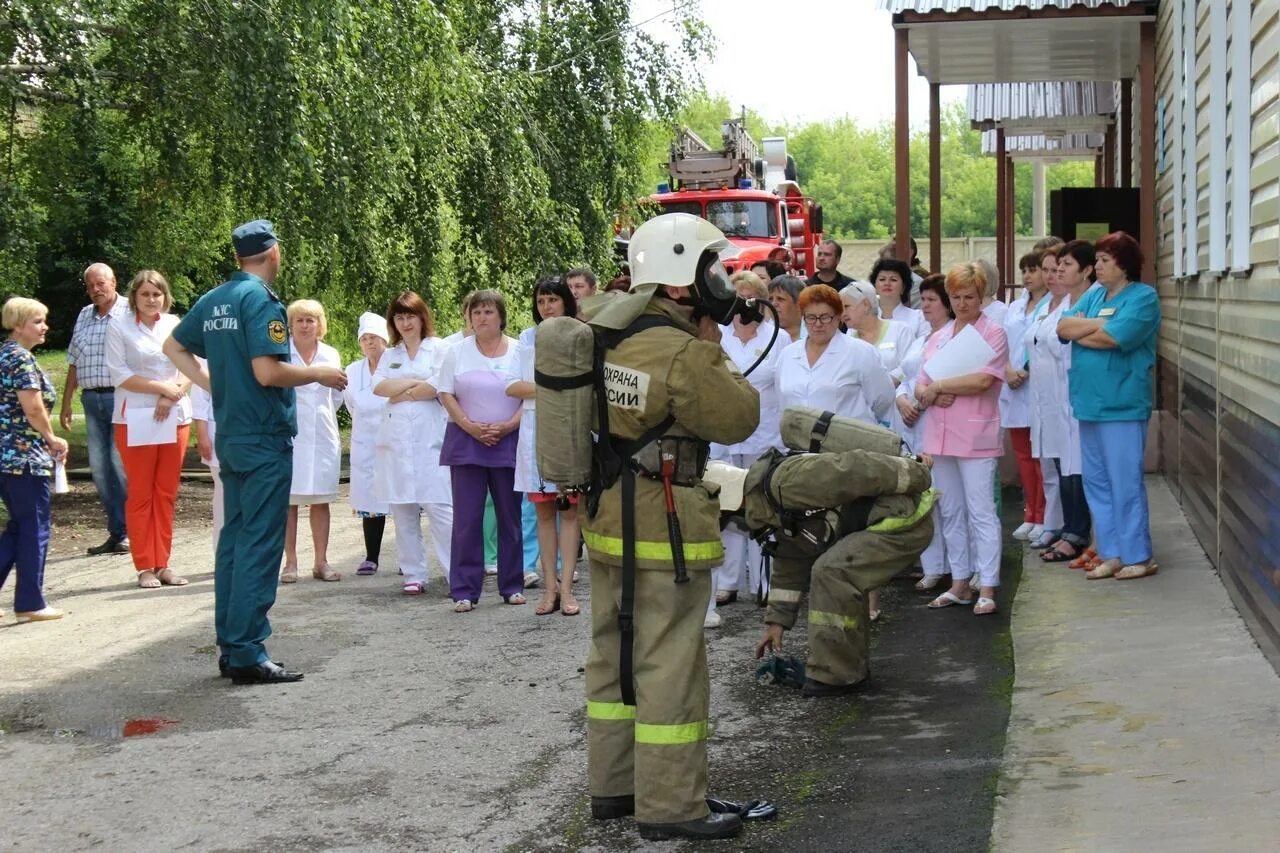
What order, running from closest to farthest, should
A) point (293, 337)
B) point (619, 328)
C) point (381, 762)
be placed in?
point (619, 328)
point (381, 762)
point (293, 337)

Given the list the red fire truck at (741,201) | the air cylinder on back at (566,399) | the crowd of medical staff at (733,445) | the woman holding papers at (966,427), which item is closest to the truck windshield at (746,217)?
the red fire truck at (741,201)

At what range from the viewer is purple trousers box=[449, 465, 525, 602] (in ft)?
31.9

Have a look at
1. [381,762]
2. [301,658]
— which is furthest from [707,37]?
[381,762]

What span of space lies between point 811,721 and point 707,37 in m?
18.3

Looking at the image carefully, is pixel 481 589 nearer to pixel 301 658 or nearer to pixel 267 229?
pixel 301 658

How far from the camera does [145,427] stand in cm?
A: 1098

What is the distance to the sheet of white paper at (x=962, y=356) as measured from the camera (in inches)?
354

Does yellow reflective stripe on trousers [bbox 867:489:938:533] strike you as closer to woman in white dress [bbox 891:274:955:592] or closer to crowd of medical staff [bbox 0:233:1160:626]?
crowd of medical staff [bbox 0:233:1160:626]

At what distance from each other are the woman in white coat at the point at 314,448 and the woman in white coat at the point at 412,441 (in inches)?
20.9

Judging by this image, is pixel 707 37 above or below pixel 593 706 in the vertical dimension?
above

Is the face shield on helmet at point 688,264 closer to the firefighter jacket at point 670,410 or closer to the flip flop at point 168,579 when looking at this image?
the firefighter jacket at point 670,410

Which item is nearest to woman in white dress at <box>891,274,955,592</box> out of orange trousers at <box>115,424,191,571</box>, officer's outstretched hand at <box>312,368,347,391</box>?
officer's outstretched hand at <box>312,368,347,391</box>

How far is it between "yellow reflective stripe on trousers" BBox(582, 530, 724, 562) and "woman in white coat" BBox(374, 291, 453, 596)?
16.5ft

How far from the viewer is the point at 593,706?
5.54 metres
